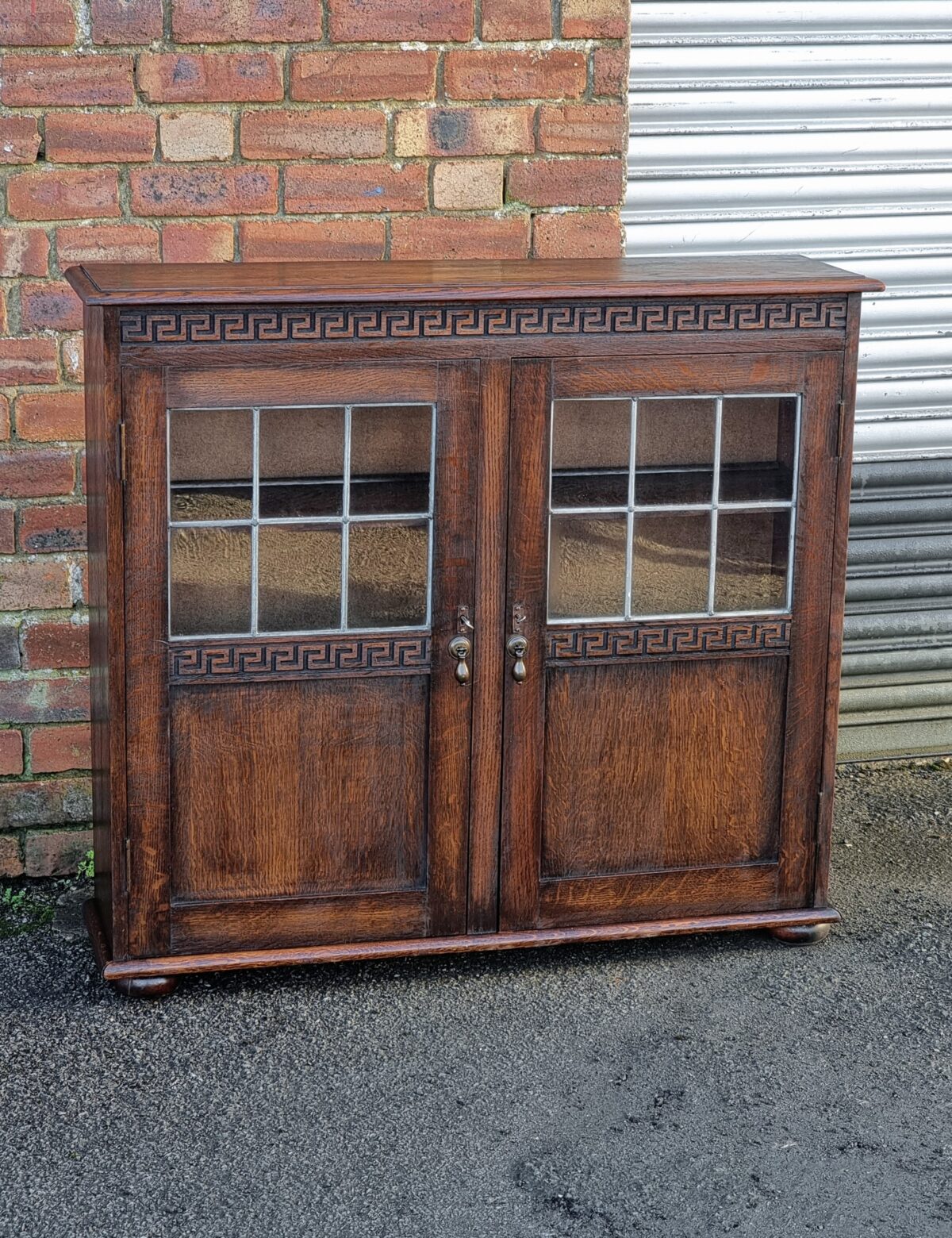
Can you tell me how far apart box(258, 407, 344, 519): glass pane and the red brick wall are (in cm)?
77

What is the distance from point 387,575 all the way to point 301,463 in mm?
302

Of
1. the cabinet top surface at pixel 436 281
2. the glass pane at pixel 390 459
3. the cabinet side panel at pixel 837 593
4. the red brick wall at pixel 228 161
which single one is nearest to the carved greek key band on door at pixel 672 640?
the cabinet side panel at pixel 837 593

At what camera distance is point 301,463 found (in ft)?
11.4

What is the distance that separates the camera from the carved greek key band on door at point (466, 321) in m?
3.35

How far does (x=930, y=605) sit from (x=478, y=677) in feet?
6.17

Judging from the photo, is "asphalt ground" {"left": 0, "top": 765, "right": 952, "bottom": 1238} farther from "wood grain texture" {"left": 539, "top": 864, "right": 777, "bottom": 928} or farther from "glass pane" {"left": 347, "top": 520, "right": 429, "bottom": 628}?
"glass pane" {"left": 347, "top": 520, "right": 429, "bottom": 628}

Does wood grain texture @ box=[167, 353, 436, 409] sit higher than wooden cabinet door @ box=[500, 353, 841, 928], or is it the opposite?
wood grain texture @ box=[167, 353, 436, 409]

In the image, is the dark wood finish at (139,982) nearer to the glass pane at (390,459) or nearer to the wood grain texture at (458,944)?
the wood grain texture at (458,944)

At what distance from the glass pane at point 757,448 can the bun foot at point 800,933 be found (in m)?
1.01

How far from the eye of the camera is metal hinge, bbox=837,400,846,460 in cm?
365

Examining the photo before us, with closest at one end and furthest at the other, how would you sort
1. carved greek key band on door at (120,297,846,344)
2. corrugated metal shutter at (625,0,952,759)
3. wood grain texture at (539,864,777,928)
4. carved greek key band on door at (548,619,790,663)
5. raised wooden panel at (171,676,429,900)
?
carved greek key band on door at (120,297,846,344) < raised wooden panel at (171,676,429,900) < carved greek key band on door at (548,619,790,663) < wood grain texture at (539,864,777,928) < corrugated metal shutter at (625,0,952,759)

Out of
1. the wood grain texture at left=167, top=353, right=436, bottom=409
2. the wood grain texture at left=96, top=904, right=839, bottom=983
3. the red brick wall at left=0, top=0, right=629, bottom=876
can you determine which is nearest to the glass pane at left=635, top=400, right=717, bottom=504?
the wood grain texture at left=167, top=353, right=436, bottom=409

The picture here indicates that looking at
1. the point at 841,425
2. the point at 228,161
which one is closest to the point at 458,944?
the point at 841,425

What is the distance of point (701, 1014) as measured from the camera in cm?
368
